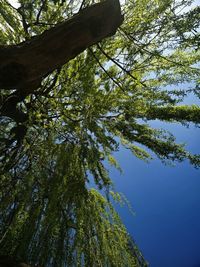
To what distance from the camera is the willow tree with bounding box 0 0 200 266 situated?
1.75 meters

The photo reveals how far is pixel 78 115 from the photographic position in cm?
317

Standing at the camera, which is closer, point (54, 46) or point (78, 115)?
point (54, 46)

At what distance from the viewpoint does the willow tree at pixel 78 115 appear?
175cm

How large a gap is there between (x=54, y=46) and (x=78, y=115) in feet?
4.91

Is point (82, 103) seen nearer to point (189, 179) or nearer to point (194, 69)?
point (194, 69)

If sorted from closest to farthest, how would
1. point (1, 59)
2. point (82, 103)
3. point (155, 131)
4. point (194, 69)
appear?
1. point (1, 59)
2. point (82, 103)
3. point (194, 69)
4. point (155, 131)

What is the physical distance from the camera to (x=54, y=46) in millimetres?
1692

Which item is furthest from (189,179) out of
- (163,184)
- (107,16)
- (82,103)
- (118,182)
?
(107,16)

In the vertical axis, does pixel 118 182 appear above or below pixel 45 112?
above

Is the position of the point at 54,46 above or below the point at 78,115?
below

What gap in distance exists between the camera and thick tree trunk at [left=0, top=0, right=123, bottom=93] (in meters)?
1.69

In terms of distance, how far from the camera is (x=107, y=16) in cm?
176

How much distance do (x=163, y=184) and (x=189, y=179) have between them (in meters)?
0.89

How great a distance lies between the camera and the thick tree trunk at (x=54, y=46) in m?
1.69
